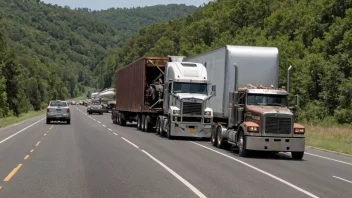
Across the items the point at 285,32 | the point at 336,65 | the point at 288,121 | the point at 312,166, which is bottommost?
the point at 312,166

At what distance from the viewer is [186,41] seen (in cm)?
13162

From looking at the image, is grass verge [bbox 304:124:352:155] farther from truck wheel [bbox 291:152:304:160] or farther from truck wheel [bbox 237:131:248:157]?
truck wheel [bbox 237:131:248:157]

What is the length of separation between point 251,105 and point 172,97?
30.5 ft

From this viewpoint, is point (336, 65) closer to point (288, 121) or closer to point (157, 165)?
point (288, 121)

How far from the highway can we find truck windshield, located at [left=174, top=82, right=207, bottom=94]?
7122 millimetres

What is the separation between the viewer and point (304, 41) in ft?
276

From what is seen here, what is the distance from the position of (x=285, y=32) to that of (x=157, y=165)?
78.5 meters

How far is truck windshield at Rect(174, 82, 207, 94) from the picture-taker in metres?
30.7

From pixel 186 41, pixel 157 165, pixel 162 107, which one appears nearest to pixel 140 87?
pixel 162 107

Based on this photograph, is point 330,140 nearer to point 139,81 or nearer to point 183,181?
point 139,81

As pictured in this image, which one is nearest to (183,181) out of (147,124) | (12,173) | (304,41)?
(12,173)

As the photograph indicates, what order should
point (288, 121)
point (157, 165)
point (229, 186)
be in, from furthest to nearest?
1. point (288, 121)
2. point (157, 165)
3. point (229, 186)

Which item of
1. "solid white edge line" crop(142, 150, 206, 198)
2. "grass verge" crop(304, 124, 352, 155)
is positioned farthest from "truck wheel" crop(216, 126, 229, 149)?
"solid white edge line" crop(142, 150, 206, 198)

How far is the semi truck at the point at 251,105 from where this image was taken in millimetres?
20734
